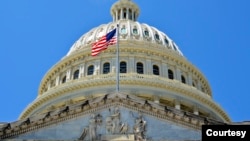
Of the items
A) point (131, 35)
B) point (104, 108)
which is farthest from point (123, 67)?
point (104, 108)

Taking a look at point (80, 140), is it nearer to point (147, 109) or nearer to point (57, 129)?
point (57, 129)

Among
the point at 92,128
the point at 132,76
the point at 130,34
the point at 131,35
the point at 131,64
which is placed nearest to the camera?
the point at 92,128

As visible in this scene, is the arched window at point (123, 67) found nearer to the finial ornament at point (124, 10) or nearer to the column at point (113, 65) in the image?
the column at point (113, 65)

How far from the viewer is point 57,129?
133 feet

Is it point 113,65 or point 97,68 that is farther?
point 97,68

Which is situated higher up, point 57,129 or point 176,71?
point 176,71

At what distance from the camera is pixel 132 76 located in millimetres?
73000

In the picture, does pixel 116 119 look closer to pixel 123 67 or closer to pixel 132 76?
pixel 132 76

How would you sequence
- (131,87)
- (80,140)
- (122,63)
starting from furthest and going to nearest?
(122,63) < (131,87) < (80,140)

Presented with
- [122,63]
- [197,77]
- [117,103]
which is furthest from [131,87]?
[117,103]

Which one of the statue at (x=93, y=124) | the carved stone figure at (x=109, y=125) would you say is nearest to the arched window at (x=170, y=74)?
the statue at (x=93, y=124)

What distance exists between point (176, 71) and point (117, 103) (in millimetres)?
37960

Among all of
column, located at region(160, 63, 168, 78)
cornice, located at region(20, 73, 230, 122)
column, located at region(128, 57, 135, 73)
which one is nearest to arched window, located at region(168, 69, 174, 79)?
column, located at region(160, 63, 168, 78)

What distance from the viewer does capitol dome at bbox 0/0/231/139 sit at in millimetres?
72312
